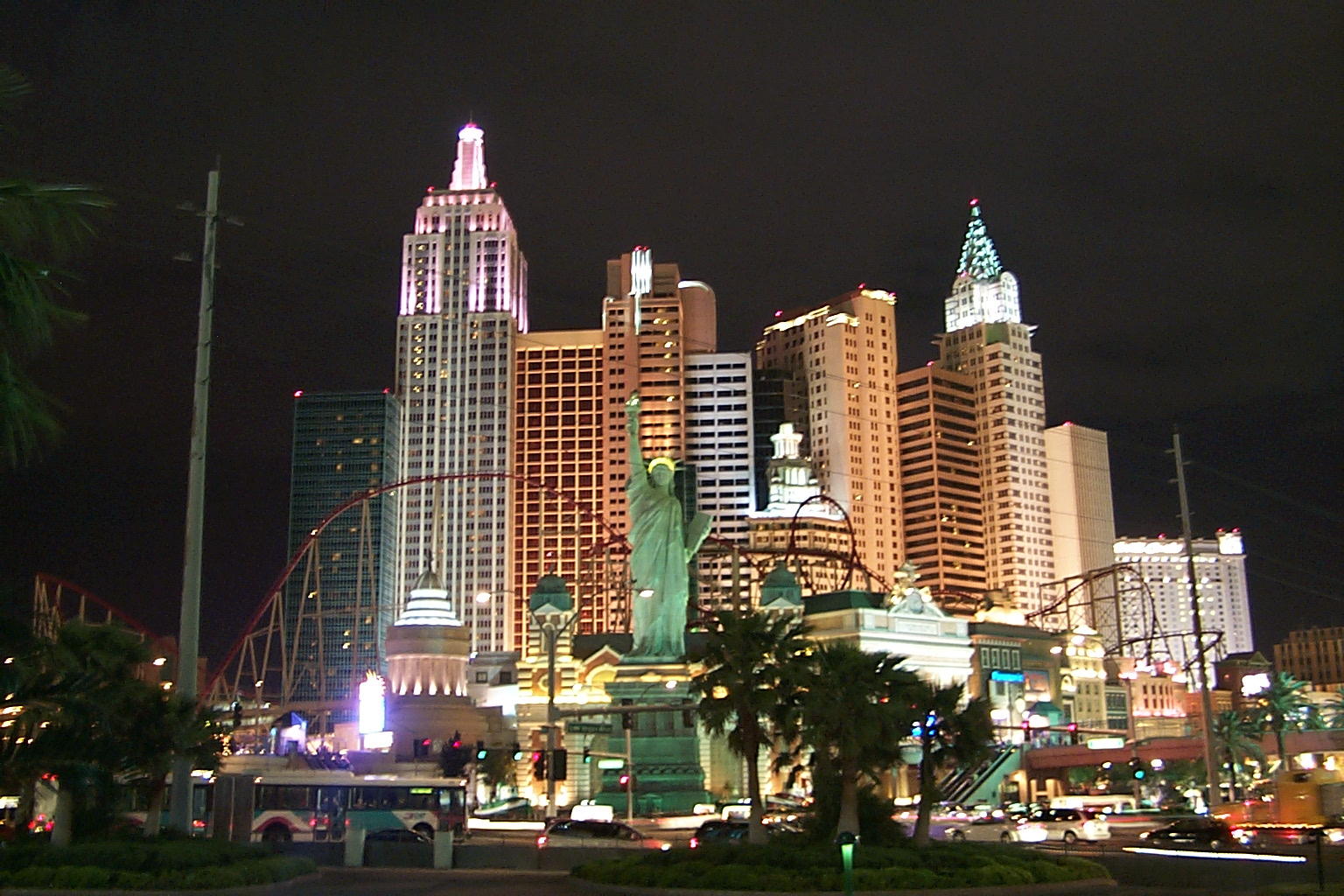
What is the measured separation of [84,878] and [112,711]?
3596 mm

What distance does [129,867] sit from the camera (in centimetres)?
2905

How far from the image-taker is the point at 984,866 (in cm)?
2984

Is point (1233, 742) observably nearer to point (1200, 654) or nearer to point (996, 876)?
point (1200, 654)

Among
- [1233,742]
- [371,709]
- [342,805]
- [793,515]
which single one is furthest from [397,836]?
[793,515]

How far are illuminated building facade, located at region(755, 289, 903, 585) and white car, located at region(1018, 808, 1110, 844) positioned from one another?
125620 millimetres

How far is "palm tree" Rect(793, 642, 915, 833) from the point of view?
34.2 metres

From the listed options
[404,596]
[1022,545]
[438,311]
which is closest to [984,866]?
[404,596]

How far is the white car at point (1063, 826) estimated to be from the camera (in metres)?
47.3

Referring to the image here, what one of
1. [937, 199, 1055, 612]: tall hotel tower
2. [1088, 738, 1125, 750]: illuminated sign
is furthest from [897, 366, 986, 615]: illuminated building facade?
[1088, 738, 1125, 750]: illuminated sign

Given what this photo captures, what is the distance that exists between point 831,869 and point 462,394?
14304cm

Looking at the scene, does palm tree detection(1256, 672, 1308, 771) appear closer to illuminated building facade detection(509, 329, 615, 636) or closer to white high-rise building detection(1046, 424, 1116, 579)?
illuminated building facade detection(509, 329, 615, 636)

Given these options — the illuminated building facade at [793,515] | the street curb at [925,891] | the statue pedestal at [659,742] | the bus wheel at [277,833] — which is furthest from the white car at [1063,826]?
the illuminated building facade at [793,515]

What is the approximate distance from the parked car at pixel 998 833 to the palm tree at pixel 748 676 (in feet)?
34.1

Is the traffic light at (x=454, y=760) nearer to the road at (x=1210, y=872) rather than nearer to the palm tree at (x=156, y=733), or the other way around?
the palm tree at (x=156, y=733)
